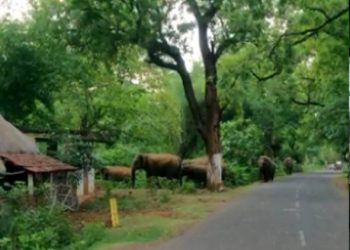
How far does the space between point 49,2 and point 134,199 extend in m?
11.4

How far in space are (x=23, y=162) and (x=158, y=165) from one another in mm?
19463

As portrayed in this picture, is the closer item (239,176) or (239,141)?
(239,176)

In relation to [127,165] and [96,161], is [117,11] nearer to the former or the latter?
[96,161]

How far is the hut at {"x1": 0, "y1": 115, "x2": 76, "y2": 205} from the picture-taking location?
72.0 ft

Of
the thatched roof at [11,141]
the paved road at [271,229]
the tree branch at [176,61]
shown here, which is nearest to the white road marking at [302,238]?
the paved road at [271,229]

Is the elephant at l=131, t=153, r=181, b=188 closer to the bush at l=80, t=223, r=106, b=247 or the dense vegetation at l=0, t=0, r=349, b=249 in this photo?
the dense vegetation at l=0, t=0, r=349, b=249

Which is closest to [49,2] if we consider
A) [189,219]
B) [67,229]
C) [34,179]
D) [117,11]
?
[117,11]

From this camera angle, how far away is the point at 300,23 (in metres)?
32.5

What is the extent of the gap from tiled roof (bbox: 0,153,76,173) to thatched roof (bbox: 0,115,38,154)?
40 centimetres

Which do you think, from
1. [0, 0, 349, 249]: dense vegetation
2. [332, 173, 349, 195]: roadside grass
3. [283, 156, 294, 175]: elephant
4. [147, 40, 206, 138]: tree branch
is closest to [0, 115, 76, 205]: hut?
[0, 0, 349, 249]: dense vegetation

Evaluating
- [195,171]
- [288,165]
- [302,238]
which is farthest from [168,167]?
[288,165]

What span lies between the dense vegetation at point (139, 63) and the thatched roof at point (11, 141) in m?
3.83

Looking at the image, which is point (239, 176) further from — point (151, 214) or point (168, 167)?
point (151, 214)

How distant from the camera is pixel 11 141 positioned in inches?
943
